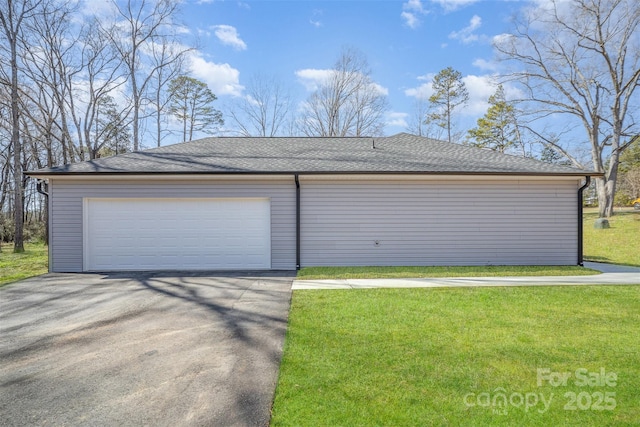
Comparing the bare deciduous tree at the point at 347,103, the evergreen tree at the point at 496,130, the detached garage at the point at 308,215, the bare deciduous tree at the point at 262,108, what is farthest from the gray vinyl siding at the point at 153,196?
the evergreen tree at the point at 496,130

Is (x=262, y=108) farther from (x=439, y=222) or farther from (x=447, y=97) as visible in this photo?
(x=439, y=222)

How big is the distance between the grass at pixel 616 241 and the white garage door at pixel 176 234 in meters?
10.0

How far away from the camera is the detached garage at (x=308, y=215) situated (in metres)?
7.96

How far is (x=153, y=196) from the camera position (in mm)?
8008

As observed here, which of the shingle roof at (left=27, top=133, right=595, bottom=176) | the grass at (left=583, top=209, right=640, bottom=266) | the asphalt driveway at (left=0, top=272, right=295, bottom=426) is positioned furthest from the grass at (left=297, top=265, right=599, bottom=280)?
the grass at (left=583, top=209, right=640, bottom=266)

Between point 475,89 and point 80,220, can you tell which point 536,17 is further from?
point 80,220

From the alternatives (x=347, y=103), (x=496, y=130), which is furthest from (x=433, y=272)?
(x=496, y=130)

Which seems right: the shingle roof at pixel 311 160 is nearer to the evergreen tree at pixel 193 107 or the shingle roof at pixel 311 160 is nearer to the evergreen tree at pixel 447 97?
the evergreen tree at pixel 193 107

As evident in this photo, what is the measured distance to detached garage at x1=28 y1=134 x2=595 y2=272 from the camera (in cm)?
796

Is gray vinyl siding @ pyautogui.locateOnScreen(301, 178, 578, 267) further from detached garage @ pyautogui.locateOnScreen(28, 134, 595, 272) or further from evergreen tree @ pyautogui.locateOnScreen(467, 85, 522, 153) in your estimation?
evergreen tree @ pyautogui.locateOnScreen(467, 85, 522, 153)

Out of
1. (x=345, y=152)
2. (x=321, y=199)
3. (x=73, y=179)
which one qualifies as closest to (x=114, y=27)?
(x=73, y=179)

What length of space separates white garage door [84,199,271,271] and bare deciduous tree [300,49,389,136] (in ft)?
49.5

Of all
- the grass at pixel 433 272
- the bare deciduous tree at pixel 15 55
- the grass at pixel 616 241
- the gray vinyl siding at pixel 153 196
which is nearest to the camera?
the grass at pixel 433 272

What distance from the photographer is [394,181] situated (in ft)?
27.0
